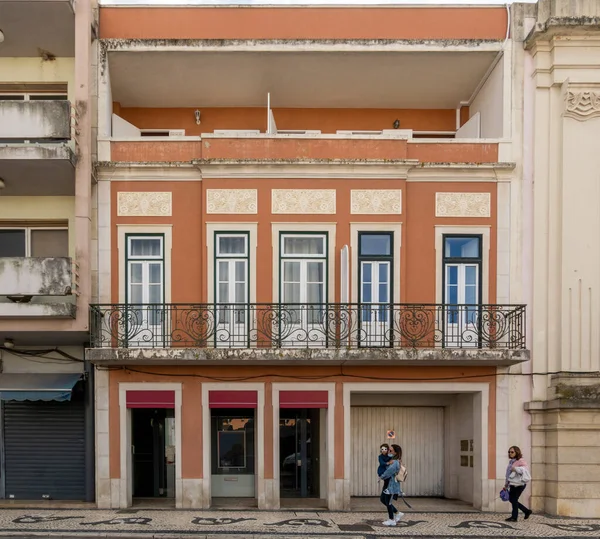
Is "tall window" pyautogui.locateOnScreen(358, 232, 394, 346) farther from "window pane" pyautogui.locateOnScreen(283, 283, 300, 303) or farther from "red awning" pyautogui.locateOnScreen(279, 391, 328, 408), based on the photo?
"red awning" pyautogui.locateOnScreen(279, 391, 328, 408)

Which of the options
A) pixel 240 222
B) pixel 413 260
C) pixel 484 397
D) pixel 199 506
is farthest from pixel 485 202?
pixel 199 506

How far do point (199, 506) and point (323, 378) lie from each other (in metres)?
3.58

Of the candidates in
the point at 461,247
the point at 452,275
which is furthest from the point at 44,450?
the point at 461,247

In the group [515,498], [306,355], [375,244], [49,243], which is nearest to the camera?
[515,498]

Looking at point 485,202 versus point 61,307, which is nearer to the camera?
point 61,307

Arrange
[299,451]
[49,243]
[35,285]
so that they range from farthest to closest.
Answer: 1. [299,451]
2. [49,243]
3. [35,285]

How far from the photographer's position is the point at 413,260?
1638 cm

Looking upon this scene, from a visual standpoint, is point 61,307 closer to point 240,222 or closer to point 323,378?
point 240,222

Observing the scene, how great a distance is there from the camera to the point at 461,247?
16.5m

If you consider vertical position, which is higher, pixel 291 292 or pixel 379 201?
pixel 379 201

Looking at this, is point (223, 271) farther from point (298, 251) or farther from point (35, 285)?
point (35, 285)

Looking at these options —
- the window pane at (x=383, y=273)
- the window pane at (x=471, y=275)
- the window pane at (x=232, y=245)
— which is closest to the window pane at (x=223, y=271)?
the window pane at (x=232, y=245)

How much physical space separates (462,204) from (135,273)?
6.94m

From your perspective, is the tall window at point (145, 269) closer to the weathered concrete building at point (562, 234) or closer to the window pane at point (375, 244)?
the window pane at point (375, 244)
